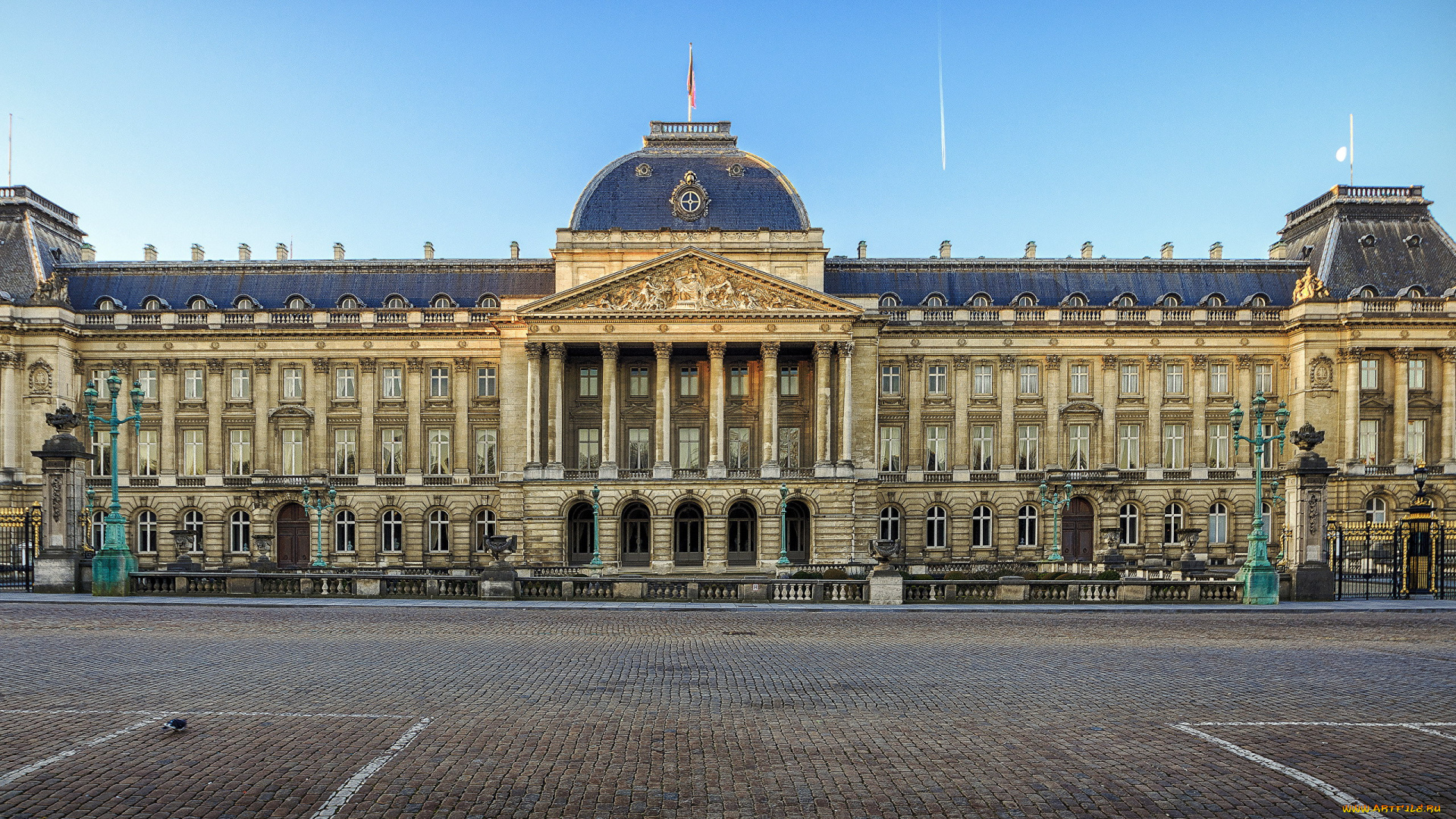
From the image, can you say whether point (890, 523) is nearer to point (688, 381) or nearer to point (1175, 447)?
point (688, 381)

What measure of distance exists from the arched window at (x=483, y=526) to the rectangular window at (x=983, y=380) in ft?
104

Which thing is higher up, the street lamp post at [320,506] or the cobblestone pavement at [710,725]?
the cobblestone pavement at [710,725]

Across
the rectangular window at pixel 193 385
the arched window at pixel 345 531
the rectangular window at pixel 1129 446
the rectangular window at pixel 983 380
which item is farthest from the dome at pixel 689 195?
the rectangular window at pixel 193 385

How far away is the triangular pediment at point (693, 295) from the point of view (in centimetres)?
5384

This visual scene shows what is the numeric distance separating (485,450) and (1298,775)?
5463 centimetres

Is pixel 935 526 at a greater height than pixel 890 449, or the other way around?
pixel 890 449

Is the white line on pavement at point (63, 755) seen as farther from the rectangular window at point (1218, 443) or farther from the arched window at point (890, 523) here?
the rectangular window at point (1218, 443)

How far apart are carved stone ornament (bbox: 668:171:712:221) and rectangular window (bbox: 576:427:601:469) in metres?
14.3

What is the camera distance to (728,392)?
58.2m

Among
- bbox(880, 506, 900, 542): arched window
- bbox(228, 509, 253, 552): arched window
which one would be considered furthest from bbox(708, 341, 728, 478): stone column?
bbox(228, 509, 253, 552): arched window

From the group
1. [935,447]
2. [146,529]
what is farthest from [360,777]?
[146,529]

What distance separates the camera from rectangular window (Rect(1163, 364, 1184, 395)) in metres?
59.6

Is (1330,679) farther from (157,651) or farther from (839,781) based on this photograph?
(157,651)

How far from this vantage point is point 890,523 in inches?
2328
